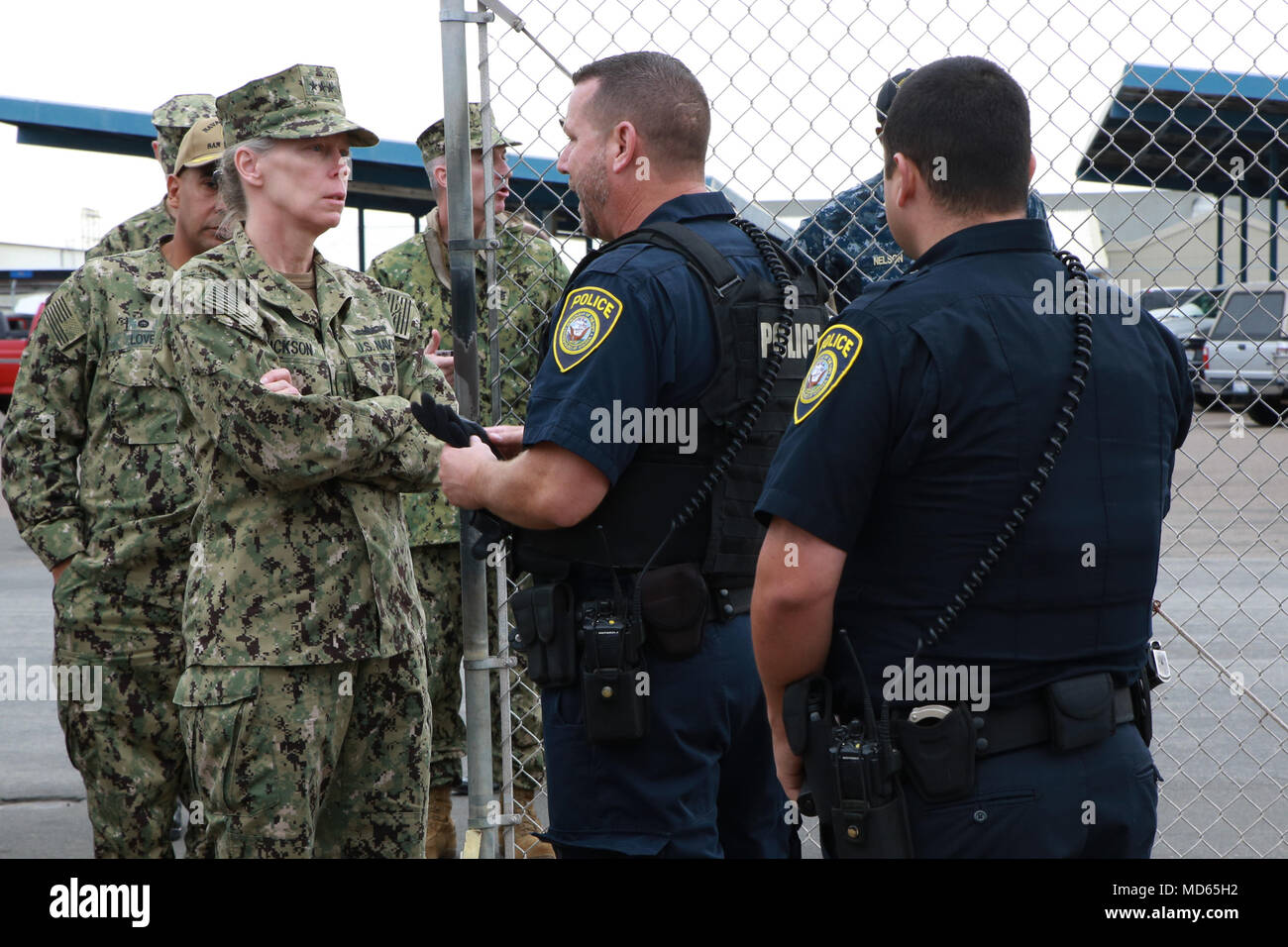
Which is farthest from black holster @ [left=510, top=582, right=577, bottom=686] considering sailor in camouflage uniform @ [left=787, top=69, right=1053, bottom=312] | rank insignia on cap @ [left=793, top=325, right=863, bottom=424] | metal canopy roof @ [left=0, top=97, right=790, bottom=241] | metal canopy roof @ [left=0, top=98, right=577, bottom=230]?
metal canopy roof @ [left=0, top=98, right=577, bottom=230]

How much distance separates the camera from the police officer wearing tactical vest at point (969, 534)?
1.91 m

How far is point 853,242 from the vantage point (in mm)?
4070

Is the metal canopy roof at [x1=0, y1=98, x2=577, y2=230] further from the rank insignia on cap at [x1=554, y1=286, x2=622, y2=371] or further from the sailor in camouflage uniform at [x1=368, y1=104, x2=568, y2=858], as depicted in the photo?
the rank insignia on cap at [x1=554, y1=286, x2=622, y2=371]

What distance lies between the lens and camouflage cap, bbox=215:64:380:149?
Answer: 2.88 metres

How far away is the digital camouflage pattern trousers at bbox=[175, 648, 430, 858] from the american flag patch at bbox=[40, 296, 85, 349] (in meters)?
1.18

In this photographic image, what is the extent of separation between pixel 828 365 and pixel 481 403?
2348 millimetres

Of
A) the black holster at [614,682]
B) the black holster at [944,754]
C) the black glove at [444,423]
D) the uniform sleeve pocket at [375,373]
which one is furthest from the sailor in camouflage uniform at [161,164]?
the black holster at [944,754]

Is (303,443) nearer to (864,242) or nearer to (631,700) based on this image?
(631,700)

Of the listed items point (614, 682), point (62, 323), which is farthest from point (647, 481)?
point (62, 323)

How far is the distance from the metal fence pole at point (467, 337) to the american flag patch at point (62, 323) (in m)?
1.14

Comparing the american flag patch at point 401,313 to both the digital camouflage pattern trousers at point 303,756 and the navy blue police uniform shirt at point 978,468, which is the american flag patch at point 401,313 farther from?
the navy blue police uniform shirt at point 978,468
